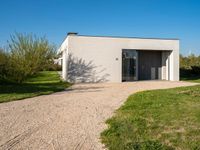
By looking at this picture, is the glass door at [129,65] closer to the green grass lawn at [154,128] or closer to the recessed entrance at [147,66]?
the recessed entrance at [147,66]

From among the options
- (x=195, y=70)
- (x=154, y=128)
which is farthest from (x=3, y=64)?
(x=195, y=70)

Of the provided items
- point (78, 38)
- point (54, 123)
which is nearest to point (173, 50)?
point (78, 38)

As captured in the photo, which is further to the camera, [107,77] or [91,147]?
[107,77]

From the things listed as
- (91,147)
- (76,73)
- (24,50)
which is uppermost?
(24,50)

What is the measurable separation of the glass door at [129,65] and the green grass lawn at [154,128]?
15.1m

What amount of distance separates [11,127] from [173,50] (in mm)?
21009

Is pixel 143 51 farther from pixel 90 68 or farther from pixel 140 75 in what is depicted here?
pixel 90 68

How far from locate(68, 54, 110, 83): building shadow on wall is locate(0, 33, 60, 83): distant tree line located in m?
2.31

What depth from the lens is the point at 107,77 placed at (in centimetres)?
2342

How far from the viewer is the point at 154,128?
644 centimetres

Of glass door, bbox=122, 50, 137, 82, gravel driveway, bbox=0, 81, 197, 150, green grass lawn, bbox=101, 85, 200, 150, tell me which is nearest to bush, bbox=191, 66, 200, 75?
glass door, bbox=122, 50, 137, 82

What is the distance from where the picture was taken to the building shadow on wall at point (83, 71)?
22.8 meters

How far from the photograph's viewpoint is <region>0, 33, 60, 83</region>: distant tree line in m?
19.8

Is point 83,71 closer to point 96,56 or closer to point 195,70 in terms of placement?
point 96,56
